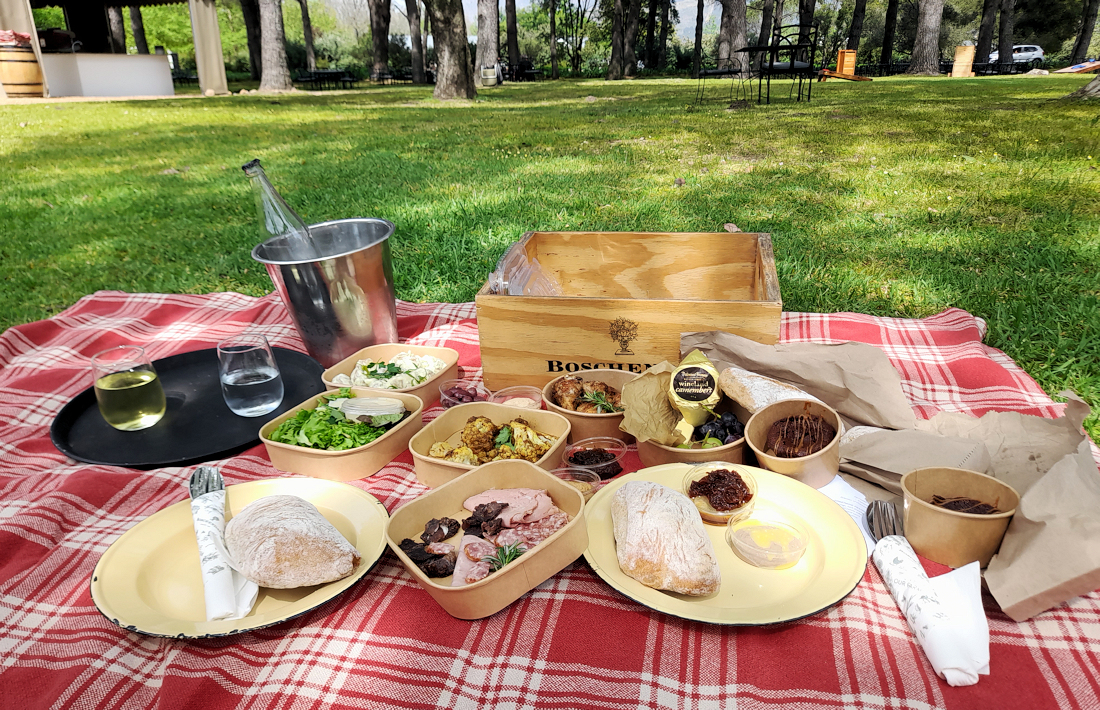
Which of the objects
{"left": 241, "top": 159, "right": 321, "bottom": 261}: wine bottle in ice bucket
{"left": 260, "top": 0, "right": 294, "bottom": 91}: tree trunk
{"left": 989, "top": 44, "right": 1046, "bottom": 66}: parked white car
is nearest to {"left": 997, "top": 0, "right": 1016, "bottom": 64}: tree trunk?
{"left": 989, "top": 44, "right": 1046, "bottom": 66}: parked white car

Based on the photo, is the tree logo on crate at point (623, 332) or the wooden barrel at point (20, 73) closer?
the tree logo on crate at point (623, 332)

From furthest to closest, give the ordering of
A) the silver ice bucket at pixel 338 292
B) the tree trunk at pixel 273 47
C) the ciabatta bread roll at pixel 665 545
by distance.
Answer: the tree trunk at pixel 273 47 → the silver ice bucket at pixel 338 292 → the ciabatta bread roll at pixel 665 545

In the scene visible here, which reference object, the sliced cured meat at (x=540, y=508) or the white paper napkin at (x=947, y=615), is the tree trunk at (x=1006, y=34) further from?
the sliced cured meat at (x=540, y=508)

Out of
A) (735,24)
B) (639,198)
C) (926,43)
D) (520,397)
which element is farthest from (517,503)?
(926,43)

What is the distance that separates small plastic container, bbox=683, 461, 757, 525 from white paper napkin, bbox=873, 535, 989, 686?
12.6 inches

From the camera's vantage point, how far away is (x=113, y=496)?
1801 mm

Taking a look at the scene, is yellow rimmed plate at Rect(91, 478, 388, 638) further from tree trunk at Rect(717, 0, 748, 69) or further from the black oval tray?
tree trunk at Rect(717, 0, 748, 69)

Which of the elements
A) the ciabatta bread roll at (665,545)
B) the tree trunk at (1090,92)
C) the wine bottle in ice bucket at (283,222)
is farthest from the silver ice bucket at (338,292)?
the tree trunk at (1090,92)

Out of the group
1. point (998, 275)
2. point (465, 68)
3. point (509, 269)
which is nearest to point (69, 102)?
point (465, 68)

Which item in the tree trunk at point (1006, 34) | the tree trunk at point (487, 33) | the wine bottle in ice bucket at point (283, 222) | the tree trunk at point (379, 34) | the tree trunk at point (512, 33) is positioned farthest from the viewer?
the tree trunk at point (512, 33)

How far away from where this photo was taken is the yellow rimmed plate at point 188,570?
1268mm

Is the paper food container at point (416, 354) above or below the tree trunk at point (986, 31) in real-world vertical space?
below

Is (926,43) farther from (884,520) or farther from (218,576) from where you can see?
(218,576)

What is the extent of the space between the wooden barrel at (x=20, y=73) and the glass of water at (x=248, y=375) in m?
20.6
